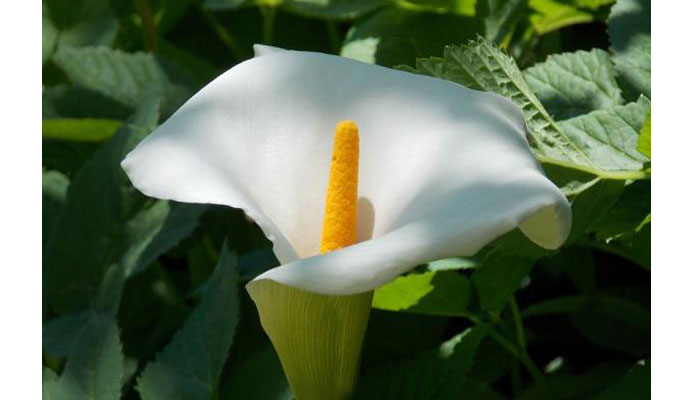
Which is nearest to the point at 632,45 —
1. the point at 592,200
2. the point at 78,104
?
the point at 592,200

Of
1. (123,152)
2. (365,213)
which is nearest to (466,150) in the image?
(365,213)

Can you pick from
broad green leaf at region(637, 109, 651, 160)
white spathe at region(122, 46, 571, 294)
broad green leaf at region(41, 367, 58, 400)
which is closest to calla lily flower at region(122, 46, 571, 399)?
white spathe at region(122, 46, 571, 294)

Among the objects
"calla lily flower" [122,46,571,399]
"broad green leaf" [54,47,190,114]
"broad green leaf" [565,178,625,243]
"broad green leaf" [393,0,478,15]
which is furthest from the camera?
"broad green leaf" [54,47,190,114]

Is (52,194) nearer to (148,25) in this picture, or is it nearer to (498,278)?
(148,25)

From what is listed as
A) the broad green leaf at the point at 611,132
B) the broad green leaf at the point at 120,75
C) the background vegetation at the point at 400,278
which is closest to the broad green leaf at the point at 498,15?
the background vegetation at the point at 400,278

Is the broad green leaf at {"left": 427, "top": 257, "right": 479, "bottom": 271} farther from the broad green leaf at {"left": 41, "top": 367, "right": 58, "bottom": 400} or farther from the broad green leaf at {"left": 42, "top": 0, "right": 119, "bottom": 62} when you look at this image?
the broad green leaf at {"left": 42, "top": 0, "right": 119, "bottom": 62}
